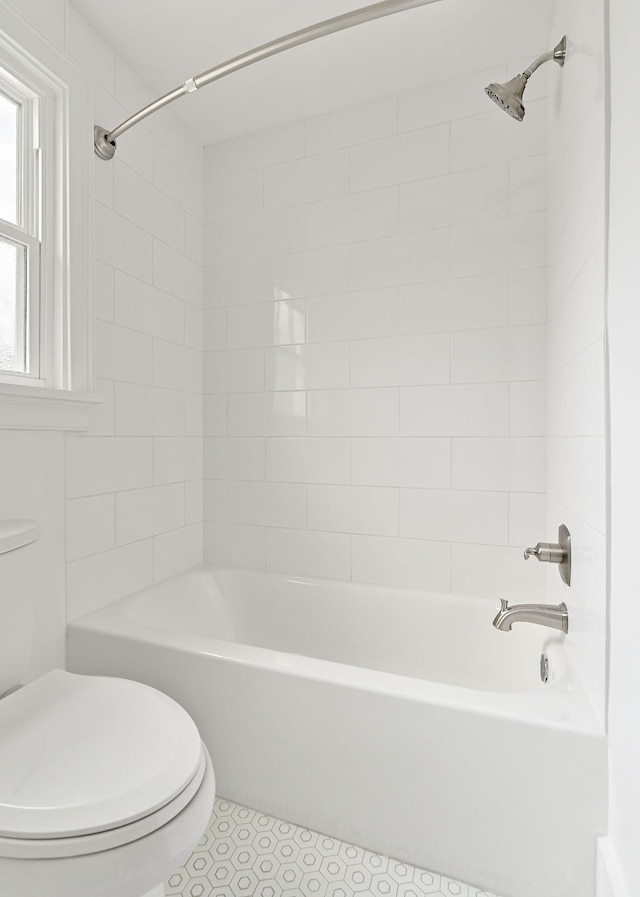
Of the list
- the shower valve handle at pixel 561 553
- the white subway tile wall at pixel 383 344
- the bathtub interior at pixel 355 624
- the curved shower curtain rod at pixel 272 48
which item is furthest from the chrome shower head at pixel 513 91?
the bathtub interior at pixel 355 624

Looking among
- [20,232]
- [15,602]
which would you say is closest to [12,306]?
[20,232]

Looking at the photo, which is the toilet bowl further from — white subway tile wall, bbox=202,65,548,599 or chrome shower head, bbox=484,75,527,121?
chrome shower head, bbox=484,75,527,121

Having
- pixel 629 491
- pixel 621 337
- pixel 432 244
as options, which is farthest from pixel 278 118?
pixel 629 491

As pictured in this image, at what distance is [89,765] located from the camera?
92 centimetres

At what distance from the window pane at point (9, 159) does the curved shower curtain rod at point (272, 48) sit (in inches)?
9.5

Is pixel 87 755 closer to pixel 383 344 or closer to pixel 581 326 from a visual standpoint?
pixel 581 326

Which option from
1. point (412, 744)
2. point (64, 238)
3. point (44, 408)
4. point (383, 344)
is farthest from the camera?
point (383, 344)

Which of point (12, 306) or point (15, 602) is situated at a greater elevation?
point (12, 306)

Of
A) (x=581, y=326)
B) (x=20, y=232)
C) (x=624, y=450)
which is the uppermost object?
(x=20, y=232)

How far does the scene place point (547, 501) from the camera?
5.81 ft

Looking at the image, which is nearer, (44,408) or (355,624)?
(44,408)

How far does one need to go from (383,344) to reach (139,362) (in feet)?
3.10

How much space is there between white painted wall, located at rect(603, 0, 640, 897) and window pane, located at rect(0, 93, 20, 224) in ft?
5.12

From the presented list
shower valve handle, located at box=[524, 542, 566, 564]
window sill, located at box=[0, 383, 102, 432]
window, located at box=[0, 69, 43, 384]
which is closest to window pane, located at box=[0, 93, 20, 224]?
window, located at box=[0, 69, 43, 384]
